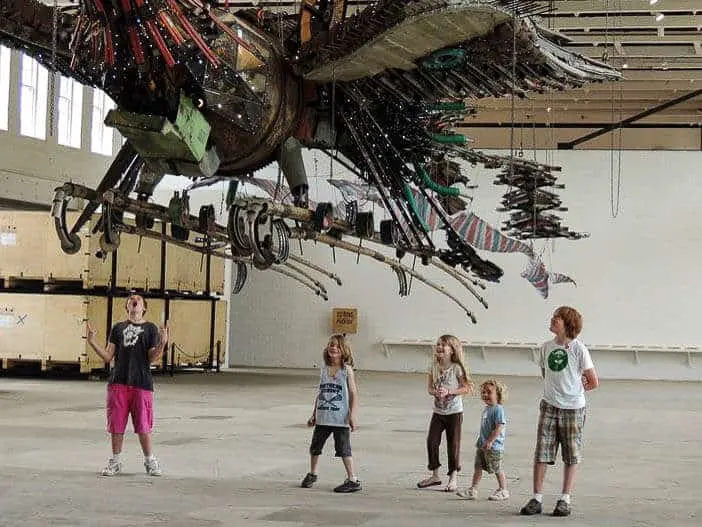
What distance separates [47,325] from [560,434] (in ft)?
58.7

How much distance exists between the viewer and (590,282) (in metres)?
32.1

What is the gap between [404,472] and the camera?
11781mm

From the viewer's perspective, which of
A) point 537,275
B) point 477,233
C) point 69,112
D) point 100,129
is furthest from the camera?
point 100,129

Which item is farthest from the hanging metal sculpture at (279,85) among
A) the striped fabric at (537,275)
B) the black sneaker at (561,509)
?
the striped fabric at (537,275)

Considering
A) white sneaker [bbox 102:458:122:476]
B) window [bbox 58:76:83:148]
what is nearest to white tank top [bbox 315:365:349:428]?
white sneaker [bbox 102:458:122:476]

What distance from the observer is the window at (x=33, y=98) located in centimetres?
2727

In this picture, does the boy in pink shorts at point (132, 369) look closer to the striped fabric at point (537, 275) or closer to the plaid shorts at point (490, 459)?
the plaid shorts at point (490, 459)

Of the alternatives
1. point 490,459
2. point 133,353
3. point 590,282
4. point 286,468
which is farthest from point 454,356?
point 590,282

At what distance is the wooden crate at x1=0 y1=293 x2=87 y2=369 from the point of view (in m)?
25.1

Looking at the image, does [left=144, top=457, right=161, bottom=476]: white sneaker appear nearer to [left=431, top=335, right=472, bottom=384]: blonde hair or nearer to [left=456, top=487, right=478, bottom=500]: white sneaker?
[left=431, top=335, right=472, bottom=384]: blonde hair

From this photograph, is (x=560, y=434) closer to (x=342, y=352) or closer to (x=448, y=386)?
(x=448, y=386)

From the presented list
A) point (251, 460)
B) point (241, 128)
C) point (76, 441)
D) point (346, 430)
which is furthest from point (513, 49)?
point (76, 441)

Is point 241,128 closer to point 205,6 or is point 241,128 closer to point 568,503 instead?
point 205,6

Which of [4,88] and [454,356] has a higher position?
[4,88]
